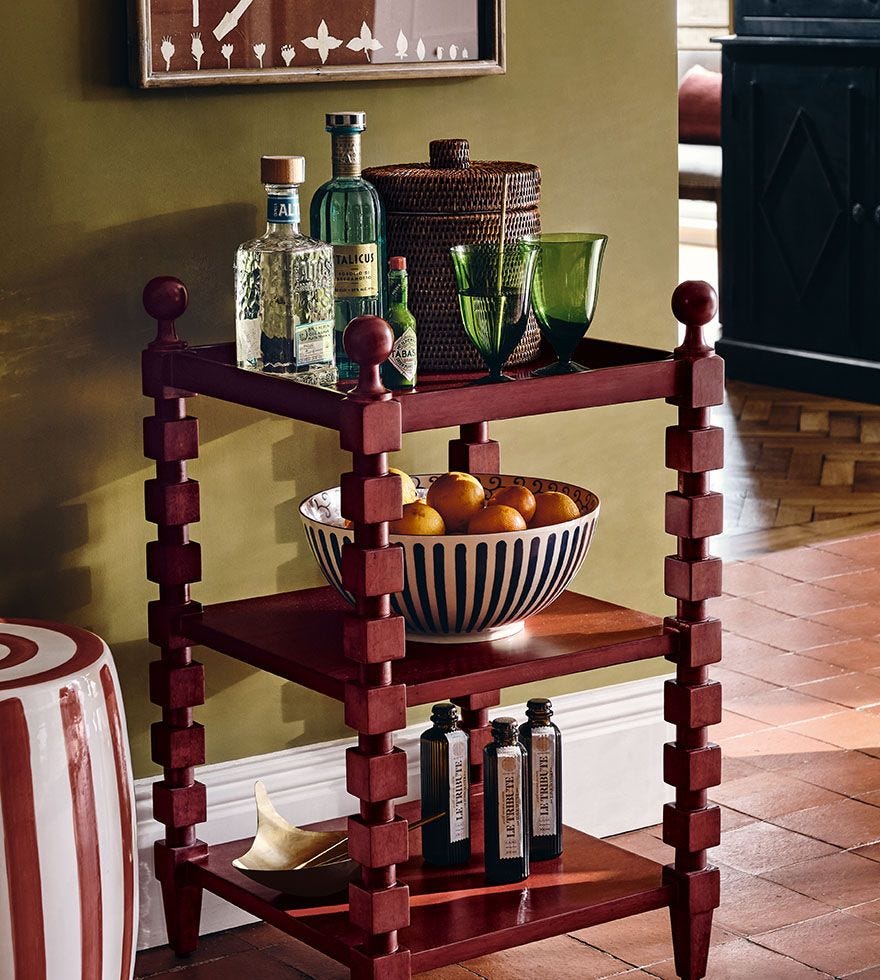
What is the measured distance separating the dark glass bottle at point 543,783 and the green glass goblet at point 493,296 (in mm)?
478

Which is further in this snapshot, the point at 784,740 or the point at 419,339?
the point at 784,740

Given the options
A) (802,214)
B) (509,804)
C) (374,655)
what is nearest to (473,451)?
(509,804)

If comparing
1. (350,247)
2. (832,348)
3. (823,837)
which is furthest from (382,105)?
(832,348)

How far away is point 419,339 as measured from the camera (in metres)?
2.25

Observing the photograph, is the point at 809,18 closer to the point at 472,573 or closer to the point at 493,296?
the point at 493,296

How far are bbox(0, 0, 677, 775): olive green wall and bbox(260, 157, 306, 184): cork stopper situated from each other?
265 millimetres

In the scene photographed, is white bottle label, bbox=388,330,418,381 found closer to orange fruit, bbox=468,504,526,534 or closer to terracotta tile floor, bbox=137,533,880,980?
orange fruit, bbox=468,504,526,534

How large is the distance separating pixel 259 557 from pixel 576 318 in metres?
0.62

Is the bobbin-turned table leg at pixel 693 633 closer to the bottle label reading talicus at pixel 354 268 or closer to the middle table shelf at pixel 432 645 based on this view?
the middle table shelf at pixel 432 645

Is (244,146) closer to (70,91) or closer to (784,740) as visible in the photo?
(70,91)

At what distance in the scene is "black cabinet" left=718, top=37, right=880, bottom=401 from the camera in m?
6.09

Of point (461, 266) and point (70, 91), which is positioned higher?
point (70, 91)

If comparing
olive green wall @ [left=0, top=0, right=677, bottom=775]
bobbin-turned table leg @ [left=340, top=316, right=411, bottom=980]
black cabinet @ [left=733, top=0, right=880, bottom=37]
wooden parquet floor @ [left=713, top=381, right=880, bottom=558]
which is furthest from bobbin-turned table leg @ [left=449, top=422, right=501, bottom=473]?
black cabinet @ [left=733, top=0, right=880, bottom=37]

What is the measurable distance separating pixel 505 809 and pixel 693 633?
1.05 feet
